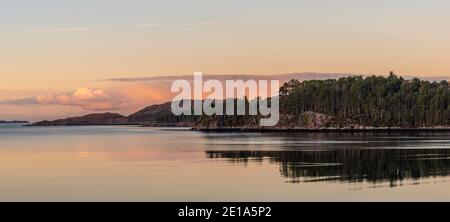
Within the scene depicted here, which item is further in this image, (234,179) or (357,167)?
(357,167)

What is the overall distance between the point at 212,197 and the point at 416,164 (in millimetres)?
22610

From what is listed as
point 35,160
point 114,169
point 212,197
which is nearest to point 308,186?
point 212,197

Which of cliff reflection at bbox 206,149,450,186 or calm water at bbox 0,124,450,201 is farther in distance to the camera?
cliff reflection at bbox 206,149,450,186

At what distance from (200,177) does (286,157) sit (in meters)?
19.8

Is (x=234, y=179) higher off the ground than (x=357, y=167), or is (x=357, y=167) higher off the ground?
(x=357, y=167)

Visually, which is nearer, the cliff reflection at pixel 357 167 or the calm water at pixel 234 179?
the calm water at pixel 234 179

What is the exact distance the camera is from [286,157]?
214 ft
